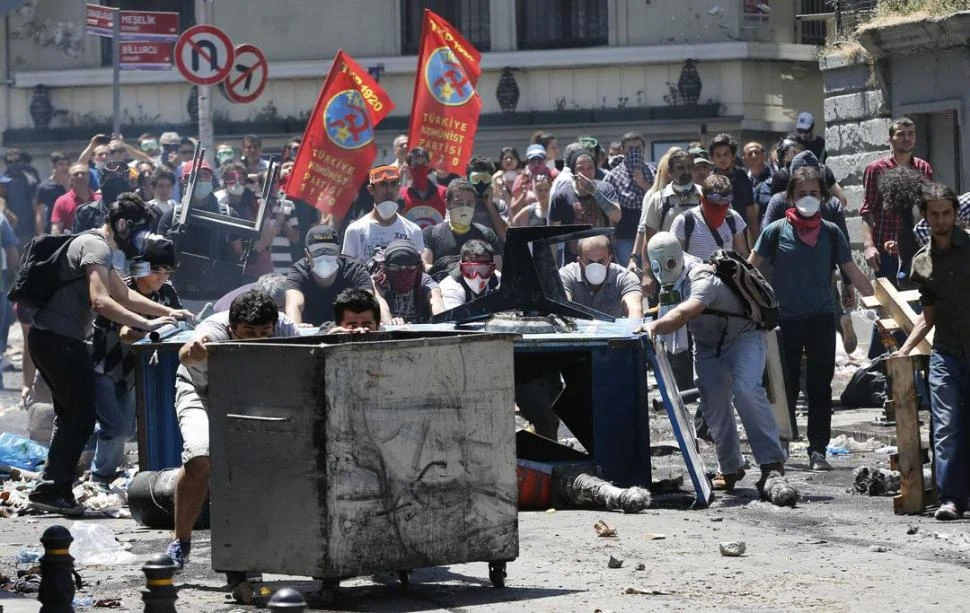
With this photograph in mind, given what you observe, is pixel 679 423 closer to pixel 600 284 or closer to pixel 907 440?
pixel 907 440

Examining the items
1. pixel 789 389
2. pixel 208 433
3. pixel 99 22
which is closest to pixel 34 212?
pixel 99 22

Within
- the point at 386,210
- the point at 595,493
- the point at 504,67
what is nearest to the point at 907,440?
the point at 595,493

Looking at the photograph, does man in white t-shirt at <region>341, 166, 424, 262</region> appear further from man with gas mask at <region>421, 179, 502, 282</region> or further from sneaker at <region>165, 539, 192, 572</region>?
sneaker at <region>165, 539, 192, 572</region>

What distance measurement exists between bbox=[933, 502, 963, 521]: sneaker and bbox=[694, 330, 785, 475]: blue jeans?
45.9 inches

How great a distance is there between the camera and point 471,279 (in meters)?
12.6

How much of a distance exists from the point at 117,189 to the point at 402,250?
24.3 ft

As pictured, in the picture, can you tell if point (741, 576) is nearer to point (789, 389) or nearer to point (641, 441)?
point (641, 441)

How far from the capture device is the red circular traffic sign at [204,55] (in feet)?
65.1

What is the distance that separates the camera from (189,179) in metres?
17.5

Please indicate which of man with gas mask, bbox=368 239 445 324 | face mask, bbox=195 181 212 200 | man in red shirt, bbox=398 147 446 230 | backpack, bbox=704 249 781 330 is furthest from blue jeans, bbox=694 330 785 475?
face mask, bbox=195 181 212 200

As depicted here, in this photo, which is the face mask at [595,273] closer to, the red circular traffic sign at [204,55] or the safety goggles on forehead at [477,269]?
the safety goggles on forehead at [477,269]

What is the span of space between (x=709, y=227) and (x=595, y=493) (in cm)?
357

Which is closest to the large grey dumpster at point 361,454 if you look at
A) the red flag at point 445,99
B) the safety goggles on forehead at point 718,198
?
the safety goggles on forehead at point 718,198

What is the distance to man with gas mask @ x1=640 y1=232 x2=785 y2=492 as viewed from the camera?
1062 cm
